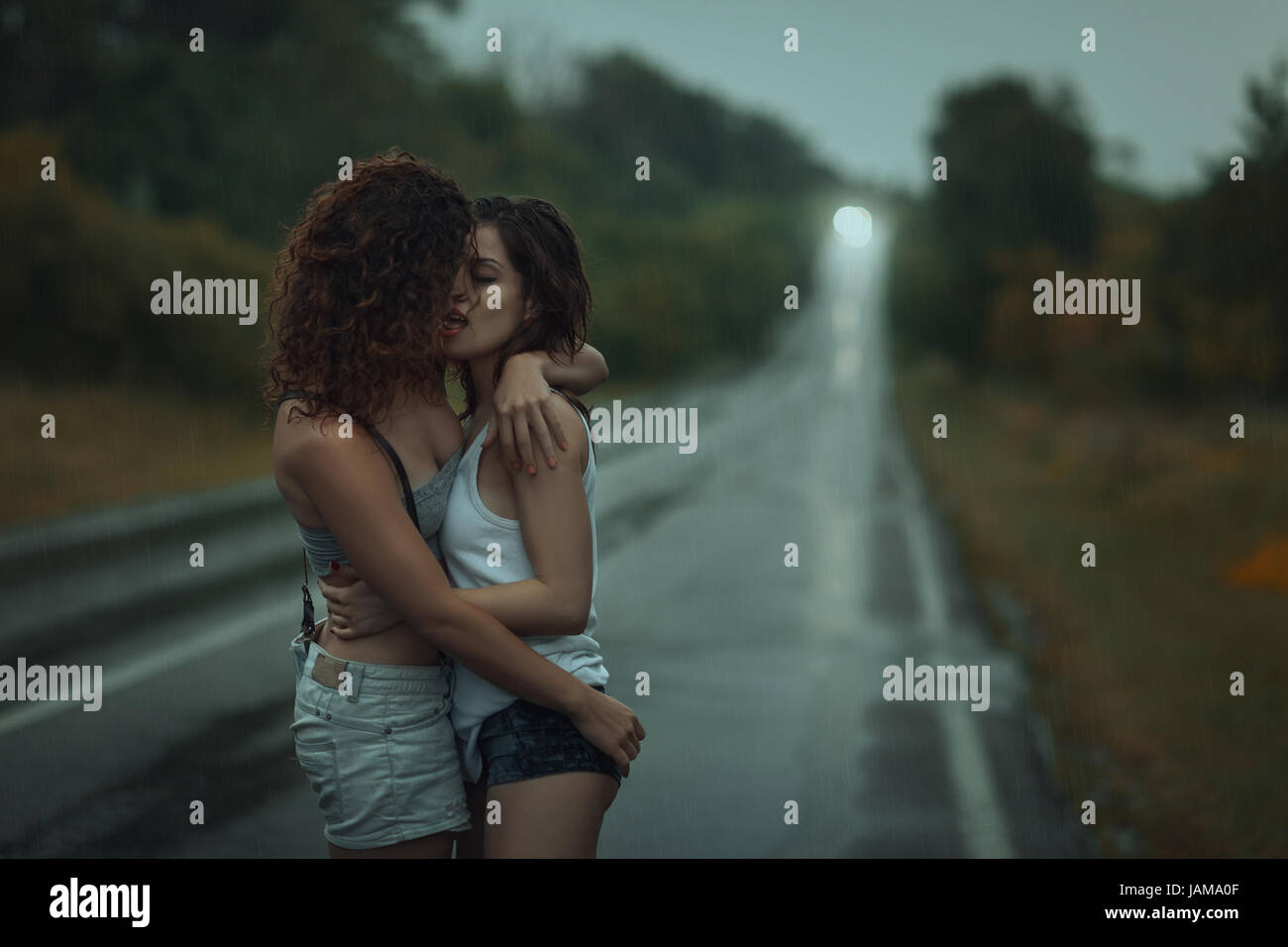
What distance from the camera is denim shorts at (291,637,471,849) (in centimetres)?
251

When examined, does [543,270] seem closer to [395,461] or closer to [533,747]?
[395,461]

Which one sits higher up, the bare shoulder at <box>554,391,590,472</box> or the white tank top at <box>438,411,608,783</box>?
the bare shoulder at <box>554,391,590,472</box>

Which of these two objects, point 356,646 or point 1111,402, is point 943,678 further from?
point 1111,402

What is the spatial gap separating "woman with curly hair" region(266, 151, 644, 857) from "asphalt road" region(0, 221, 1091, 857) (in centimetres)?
252

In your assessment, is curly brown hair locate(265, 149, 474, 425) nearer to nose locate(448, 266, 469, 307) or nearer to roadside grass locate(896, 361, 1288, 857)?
nose locate(448, 266, 469, 307)

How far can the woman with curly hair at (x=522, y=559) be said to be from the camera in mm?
2482

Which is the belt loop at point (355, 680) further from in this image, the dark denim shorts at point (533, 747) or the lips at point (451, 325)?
the lips at point (451, 325)

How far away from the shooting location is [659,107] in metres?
80.7

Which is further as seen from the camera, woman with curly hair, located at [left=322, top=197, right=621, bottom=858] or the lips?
the lips

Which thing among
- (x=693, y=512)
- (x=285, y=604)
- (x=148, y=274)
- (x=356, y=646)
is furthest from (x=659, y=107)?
(x=356, y=646)

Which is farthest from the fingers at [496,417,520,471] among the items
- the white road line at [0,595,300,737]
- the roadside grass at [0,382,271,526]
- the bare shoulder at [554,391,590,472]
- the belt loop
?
the roadside grass at [0,382,271,526]

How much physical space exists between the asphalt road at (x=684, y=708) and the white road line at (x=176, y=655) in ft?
0.08

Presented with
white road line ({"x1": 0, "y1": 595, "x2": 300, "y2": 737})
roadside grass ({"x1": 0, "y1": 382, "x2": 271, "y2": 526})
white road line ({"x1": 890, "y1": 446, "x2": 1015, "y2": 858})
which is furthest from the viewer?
roadside grass ({"x1": 0, "y1": 382, "x2": 271, "y2": 526})

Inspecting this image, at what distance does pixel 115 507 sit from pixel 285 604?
483 centimetres
